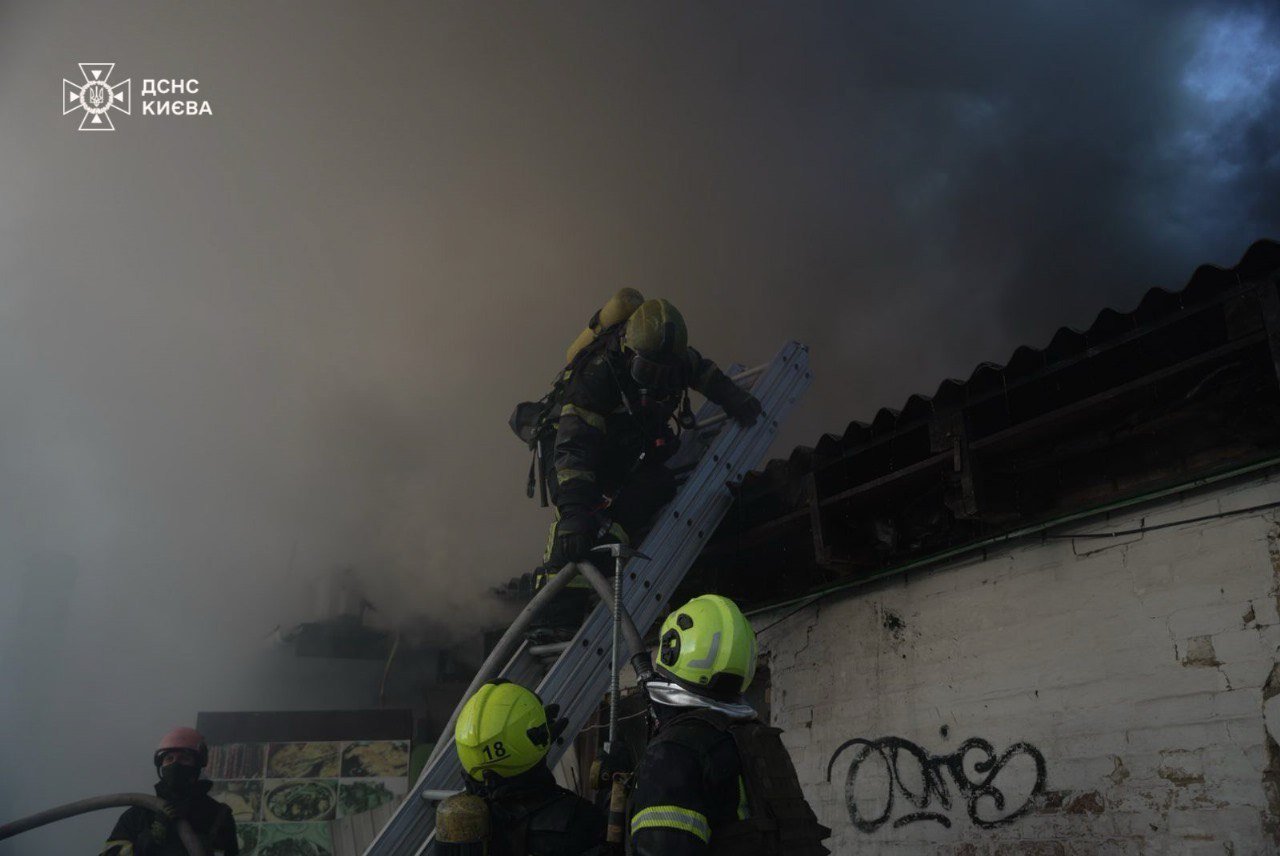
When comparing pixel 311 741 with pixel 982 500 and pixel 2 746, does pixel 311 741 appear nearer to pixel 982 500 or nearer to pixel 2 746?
pixel 2 746

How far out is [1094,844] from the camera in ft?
13.1

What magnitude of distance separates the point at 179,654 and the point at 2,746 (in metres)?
2.12

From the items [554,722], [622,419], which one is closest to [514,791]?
[554,722]

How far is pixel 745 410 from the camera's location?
5625 mm

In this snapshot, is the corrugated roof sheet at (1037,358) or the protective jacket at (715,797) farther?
the corrugated roof sheet at (1037,358)

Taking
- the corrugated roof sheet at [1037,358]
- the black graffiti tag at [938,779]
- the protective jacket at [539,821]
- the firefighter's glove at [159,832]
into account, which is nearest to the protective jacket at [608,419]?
the corrugated roof sheet at [1037,358]

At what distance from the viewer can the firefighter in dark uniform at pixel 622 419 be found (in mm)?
5066

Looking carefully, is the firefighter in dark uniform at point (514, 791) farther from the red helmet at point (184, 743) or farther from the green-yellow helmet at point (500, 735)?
the red helmet at point (184, 743)

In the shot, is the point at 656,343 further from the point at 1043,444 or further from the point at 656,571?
the point at 1043,444

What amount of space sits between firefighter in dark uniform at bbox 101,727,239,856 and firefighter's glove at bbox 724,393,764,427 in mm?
3790

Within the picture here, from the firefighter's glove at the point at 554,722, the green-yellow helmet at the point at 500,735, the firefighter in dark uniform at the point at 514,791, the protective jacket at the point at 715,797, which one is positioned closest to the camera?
the protective jacket at the point at 715,797

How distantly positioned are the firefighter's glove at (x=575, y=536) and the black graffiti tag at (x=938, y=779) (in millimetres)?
1986

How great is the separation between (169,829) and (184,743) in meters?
0.48

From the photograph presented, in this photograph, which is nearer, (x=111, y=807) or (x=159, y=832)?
(x=111, y=807)
